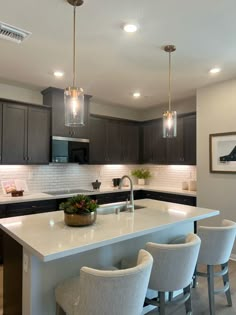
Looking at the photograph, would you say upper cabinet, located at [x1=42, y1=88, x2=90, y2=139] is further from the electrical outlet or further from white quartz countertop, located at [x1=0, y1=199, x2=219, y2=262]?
the electrical outlet

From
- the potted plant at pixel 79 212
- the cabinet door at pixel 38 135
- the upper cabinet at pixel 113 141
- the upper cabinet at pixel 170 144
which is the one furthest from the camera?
the upper cabinet at pixel 113 141

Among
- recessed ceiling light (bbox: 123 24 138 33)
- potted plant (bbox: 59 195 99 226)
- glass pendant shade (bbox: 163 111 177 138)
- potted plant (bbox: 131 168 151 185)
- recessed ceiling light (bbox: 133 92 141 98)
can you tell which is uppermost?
recessed ceiling light (bbox: 133 92 141 98)

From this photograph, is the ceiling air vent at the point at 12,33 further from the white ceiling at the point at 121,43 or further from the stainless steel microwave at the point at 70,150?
the stainless steel microwave at the point at 70,150

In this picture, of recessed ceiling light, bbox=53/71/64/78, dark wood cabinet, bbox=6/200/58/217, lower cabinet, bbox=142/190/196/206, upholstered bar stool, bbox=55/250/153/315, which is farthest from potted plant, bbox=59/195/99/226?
lower cabinet, bbox=142/190/196/206

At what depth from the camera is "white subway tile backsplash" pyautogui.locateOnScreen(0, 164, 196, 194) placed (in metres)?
4.45

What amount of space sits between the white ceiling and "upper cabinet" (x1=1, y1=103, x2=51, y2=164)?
1.51 feet

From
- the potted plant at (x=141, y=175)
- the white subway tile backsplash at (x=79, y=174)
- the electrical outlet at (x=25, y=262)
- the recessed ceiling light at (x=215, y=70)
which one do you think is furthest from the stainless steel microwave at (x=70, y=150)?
the electrical outlet at (x=25, y=262)

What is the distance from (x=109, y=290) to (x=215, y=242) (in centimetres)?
129

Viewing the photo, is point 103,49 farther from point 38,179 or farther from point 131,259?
point 38,179

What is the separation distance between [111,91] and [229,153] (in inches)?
90.7

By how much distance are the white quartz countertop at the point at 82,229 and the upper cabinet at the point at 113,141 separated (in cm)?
251

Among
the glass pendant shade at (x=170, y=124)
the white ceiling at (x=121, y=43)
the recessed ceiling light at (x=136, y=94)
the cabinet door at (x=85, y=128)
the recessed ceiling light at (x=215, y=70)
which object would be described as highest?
the recessed ceiling light at (x=136, y=94)

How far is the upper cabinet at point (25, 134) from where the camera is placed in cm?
393

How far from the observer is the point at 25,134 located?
412 centimetres
